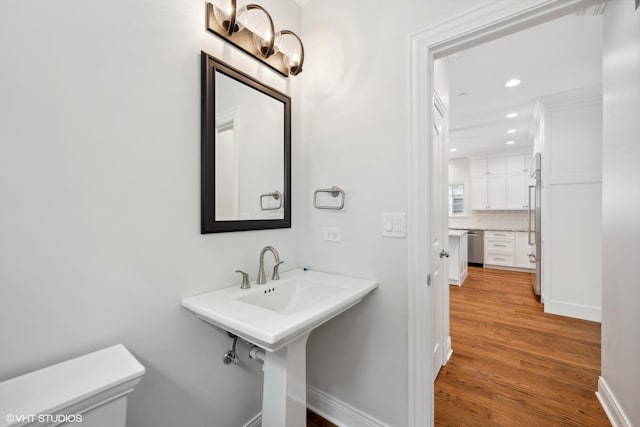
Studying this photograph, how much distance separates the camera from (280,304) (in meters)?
1.38

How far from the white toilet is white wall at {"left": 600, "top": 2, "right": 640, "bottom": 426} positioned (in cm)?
206

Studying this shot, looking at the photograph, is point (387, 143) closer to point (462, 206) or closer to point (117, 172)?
point (117, 172)

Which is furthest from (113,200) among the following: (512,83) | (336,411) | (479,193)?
(479,193)

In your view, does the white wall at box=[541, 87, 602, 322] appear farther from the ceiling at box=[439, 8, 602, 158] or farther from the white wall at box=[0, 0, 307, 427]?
the white wall at box=[0, 0, 307, 427]

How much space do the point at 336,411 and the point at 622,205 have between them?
1.89m

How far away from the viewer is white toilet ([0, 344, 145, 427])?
24.2 inches

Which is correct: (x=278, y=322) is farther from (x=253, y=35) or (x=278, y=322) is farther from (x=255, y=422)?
(x=253, y=35)

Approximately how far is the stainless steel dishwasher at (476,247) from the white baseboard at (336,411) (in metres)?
5.33

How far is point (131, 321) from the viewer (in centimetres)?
99

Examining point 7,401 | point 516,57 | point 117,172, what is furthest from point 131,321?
point 516,57

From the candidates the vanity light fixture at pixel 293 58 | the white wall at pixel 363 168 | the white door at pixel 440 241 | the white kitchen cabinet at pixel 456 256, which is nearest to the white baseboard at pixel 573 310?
the white kitchen cabinet at pixel 456 256

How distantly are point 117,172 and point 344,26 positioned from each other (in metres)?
1.43
